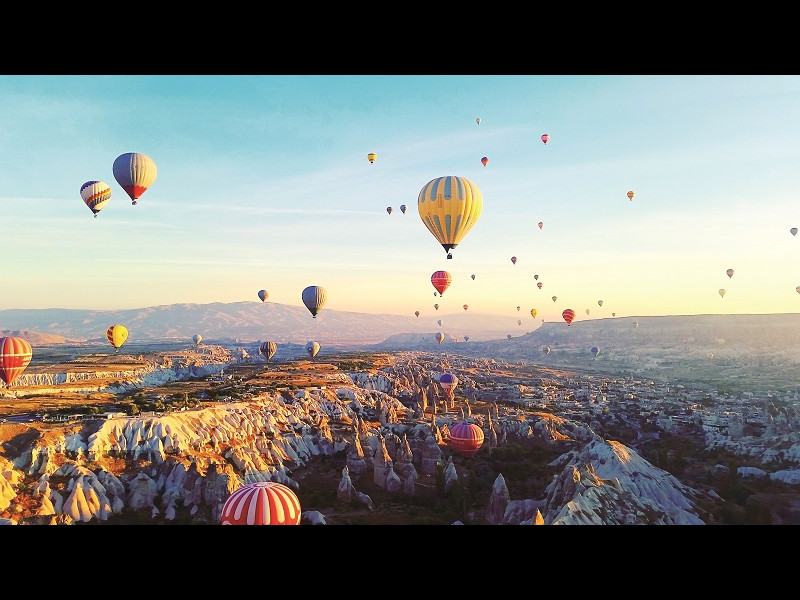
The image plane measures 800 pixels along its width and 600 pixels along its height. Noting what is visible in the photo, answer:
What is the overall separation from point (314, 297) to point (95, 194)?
19.8 metres

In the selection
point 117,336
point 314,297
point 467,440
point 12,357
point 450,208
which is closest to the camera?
point 450,208

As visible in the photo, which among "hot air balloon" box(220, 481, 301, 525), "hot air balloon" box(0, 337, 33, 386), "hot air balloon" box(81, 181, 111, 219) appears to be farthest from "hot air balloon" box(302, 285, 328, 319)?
"hot air balloon" box(220, 481, 301, 525)

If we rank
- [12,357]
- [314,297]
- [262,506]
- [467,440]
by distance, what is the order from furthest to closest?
[314,297] → [467,440] → [12,357] → [262,506]

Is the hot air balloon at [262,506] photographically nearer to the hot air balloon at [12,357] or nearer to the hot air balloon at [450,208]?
the hot air balloon at [450,208]

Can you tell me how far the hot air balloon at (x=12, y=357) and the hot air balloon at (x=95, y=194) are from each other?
10.7 meters

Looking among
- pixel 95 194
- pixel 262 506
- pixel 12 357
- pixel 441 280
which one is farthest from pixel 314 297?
pixel 262 506

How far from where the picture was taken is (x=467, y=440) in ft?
116

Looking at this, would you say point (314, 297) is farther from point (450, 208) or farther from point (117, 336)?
point (117, 336)

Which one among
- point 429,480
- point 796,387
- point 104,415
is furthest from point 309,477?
point 796,387

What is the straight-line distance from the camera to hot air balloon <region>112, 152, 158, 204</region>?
3262 centimetres

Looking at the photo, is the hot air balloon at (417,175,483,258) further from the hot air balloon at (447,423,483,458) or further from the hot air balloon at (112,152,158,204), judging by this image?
the hot air balloon at (112,152,158,204)

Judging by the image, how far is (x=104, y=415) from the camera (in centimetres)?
3281
